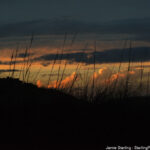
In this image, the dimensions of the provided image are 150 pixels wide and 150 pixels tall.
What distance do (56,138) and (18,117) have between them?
63 centimetres

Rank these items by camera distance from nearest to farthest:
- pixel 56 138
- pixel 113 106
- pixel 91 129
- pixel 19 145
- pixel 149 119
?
1. pixel 19 145
2. pixel 56 138
3. pixel 91 129
4. pixel 149 119
5. pixel 113 106

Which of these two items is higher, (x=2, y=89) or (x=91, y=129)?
(x=2, y=89)

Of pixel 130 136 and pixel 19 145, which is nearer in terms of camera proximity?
pixel 19 145

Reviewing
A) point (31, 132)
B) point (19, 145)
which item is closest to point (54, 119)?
point (31, 132)

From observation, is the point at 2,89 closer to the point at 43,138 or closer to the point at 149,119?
the point at 43,138

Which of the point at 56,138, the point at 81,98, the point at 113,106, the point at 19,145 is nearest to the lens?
the point at 19,145

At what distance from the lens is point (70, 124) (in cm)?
306

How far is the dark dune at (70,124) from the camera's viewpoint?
2.69 metres

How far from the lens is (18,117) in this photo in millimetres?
3170

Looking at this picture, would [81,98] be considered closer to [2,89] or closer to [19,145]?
[2,89]

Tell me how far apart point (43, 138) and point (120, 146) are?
743mm

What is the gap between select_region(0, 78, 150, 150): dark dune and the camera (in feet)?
8.83

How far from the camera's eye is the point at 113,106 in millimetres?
3623

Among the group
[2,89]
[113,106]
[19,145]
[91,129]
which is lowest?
[19,145]
